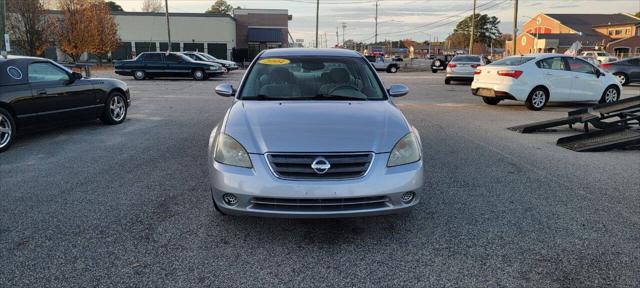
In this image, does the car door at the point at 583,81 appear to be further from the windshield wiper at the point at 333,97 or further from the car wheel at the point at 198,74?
the car wheel at the point at 198,74

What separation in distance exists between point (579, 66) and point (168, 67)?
19.4m

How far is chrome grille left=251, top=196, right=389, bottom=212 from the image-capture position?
346cm

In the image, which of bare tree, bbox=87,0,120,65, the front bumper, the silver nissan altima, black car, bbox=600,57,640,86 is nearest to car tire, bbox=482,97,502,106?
the silver nissan altima

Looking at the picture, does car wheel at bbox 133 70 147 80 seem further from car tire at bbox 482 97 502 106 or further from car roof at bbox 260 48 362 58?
car roof at bbox 260 48 362 58

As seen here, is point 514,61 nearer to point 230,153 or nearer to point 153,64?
point 230,153

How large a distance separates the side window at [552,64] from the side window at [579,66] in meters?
0.29

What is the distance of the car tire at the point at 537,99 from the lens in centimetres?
1256

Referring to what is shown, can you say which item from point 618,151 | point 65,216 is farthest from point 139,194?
point 618,151

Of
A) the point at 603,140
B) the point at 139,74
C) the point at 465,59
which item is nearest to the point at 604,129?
the point at 603,140

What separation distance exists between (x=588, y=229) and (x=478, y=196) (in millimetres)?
1111

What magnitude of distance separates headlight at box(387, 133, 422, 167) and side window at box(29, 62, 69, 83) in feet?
21.9

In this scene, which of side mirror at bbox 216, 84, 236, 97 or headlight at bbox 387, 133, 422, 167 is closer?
headlight at bbox 387, 133, 422, 167

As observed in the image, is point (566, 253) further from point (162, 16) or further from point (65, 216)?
point (162, 16)

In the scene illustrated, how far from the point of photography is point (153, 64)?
81.7 ft
